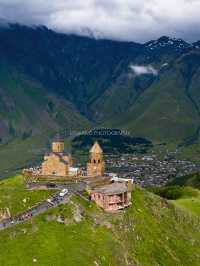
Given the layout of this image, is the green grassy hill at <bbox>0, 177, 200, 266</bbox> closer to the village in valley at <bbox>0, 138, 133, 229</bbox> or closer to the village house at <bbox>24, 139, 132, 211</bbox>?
the village in valley at <bbox>0, 138, 133, 229</bbox>

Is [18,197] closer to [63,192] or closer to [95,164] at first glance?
[63,192]

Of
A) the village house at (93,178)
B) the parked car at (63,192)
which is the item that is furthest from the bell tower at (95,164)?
the parked car at (63,192)

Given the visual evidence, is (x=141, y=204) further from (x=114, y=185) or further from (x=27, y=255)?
(x=27, y=255)

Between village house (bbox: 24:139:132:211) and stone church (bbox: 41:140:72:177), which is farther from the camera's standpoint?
stone church (bbox: 41:140:72:177)

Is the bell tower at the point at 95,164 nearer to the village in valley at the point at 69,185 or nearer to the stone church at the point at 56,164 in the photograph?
the village in valley at the point at 69,185

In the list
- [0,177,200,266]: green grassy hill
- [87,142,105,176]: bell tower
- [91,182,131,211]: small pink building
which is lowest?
[0,177,200,266]: green grassy hill

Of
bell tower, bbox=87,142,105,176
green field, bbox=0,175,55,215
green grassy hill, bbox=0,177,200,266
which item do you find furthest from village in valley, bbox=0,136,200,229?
green grassy hill, bbox=0,177,200,266
